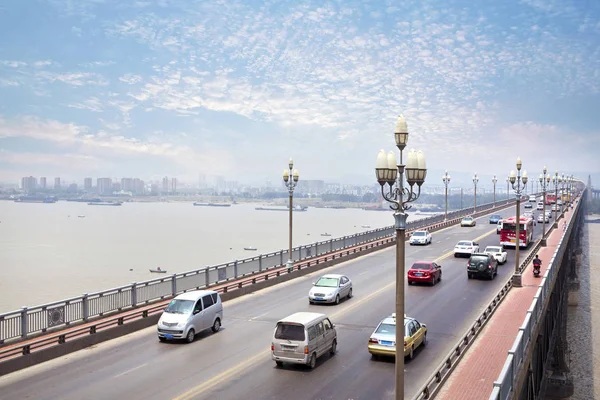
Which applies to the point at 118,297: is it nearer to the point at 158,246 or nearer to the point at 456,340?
the point at 456,340

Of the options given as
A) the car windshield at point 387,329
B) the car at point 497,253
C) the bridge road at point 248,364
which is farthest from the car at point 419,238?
the car windshield at point 387,329

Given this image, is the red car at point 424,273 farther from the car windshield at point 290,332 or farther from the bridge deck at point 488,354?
the car windshield at point 290,332

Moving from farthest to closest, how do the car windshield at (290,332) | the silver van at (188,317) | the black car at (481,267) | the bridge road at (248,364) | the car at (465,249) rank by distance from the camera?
the car at (465,249), the black car at (481,267), the silver van at (188,317), the car windshield at (290,332), the bridge road at (248,364)

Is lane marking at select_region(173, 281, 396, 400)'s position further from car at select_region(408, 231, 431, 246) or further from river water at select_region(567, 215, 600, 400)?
car at select_region(408, 231, 431, 246)

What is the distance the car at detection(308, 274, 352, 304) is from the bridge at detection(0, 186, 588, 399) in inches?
21.9

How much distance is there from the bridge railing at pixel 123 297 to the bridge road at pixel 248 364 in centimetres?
178

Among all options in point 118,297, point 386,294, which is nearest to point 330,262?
point 386,294

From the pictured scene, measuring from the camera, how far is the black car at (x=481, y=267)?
37250mm

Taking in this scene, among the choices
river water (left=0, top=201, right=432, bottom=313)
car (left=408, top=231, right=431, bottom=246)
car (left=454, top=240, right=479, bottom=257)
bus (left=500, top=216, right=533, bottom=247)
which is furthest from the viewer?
river water (left=0, top=201, right=432, bottom=313)

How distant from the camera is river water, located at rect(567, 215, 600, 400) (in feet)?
126

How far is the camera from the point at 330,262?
149 ft

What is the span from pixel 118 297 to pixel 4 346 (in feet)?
20.4

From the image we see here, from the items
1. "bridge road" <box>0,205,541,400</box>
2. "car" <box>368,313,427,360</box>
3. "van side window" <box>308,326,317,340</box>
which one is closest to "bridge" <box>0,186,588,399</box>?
"bridge road" <box>0,205,541,400</box>

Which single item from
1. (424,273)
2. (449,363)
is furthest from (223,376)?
(424,273)
